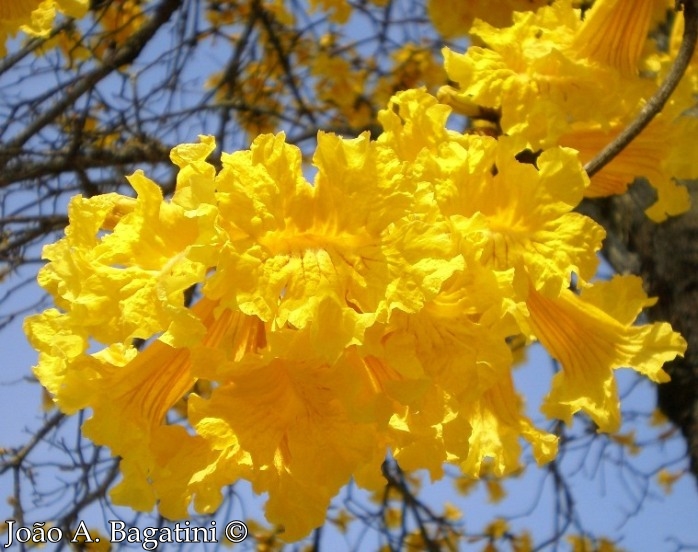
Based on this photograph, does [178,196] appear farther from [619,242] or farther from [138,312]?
[619,242]

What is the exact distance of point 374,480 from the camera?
4.64 feet

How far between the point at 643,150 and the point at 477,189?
62 centimetres

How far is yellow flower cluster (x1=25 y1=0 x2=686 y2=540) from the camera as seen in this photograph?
1.11 metres

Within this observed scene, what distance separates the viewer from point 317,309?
1068 mm

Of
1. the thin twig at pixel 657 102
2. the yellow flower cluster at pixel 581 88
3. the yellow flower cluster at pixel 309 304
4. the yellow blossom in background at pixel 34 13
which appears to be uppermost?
the yellow blossom in background at pixel 34 13

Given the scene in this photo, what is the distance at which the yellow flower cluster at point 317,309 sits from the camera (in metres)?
1.11

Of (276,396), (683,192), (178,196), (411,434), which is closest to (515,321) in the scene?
(411,434)

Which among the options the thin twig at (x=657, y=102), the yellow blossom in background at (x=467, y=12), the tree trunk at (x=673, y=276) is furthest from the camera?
the tree trunk at (x=673, y=276)

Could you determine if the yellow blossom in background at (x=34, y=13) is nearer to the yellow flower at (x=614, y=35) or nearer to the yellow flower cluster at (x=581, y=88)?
the yellow flower cluster at (x=581, y=88)

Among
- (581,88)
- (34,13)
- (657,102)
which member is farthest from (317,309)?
(34,13)

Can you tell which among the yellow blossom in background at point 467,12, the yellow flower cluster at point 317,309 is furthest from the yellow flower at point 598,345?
the yellow blossom in background at point 467,12

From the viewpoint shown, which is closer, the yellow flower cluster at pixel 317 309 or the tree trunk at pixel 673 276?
the yellow flower cluster at pixel 317 309

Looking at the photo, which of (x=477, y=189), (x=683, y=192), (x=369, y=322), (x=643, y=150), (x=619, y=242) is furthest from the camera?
(x=619, y=242)

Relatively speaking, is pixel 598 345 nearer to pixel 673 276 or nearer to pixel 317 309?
pixel 317 309
